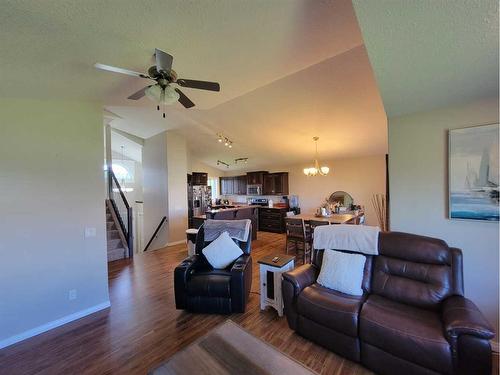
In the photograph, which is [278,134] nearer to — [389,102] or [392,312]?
[389,102]

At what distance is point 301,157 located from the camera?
6.80 metres

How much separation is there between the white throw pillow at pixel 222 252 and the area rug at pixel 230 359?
1.33m

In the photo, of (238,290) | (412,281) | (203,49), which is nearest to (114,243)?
(238,290)

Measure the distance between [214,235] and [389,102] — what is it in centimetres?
284

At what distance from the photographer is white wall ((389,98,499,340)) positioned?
204cm

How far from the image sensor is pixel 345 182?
21.4 feet

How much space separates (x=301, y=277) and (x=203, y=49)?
2586 millimetres

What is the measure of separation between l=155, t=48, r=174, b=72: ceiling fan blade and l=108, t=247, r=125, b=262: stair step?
4603mm

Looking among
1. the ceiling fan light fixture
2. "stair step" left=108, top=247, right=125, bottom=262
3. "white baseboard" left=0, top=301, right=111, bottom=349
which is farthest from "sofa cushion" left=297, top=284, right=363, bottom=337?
"stair step" left=108, top=247, right=125, bottom=262

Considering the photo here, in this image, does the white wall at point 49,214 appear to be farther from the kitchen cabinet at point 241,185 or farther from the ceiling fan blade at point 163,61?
the kitchen cabinet at point 241,185

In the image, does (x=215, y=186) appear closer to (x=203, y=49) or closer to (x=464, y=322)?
(x=203, y=49)

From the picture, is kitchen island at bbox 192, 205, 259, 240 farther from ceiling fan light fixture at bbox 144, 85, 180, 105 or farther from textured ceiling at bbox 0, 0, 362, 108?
ceiling fan light fixture at bbox 144, 85, 180, 105

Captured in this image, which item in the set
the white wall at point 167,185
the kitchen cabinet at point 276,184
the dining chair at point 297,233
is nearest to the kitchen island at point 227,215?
the white wall at point 167,185

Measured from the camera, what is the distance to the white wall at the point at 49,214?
7.38 feet
